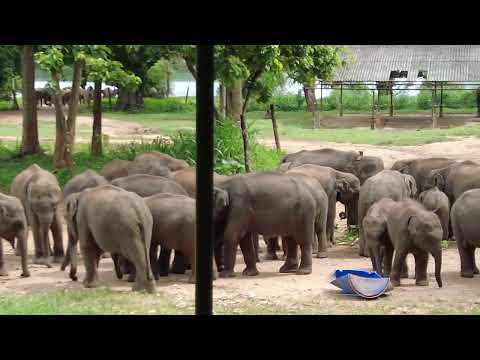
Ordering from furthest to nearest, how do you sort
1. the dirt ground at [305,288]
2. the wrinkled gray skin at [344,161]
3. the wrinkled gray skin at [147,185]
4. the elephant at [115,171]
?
the wrinkled gray skin at [344,161] < the elephant at [115,171] < the wrinkled gray skin at [147,185] < the dirt ground at [305,288]

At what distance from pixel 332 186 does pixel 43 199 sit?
3.41 meters

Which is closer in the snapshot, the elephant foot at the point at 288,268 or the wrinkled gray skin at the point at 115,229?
the wrinkled gray skin at the point at 115,229

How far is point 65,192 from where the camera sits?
9.61 metres

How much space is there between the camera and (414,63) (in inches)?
1187

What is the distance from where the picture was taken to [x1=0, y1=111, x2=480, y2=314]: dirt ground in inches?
286

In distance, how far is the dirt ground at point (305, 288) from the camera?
7.27m

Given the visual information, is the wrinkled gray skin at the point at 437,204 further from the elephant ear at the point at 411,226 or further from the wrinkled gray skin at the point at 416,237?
the elephant ear at the point at 411,226

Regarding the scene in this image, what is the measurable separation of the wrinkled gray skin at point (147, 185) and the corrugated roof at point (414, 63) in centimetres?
2010

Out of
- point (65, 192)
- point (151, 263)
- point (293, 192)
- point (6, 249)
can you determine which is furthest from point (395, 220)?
point (6, 249)

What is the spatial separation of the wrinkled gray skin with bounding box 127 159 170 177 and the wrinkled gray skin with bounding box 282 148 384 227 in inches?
76.6

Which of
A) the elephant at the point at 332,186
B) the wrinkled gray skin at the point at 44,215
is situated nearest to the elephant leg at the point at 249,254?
the elephant at the point at 332,186

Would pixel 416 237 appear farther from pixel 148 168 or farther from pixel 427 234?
pixel 148 168

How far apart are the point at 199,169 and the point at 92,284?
522cm
